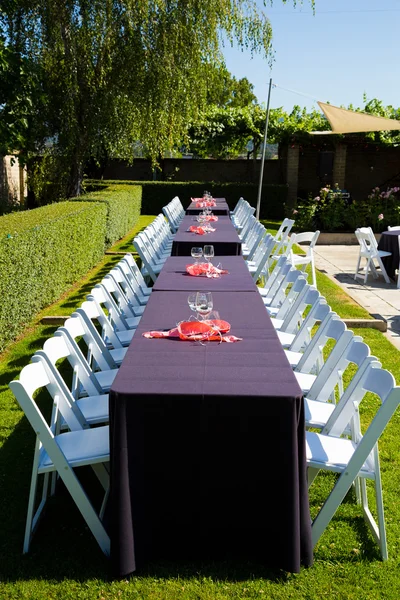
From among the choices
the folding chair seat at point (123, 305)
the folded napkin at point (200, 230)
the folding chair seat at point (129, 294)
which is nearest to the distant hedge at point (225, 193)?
the folded napkin at point (200, 230)

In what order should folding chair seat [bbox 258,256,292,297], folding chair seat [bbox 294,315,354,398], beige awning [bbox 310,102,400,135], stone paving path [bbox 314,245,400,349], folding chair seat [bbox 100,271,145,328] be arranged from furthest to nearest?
beige awning [bbox 310,102,400,135] → stone paving path [bbox 314,245,400,349] → folding chair seat [bbox 258,256,292,297] → folding chair seat [bbox 100,271,145,328] → folding chair seat [bbox 294,315,354,398]

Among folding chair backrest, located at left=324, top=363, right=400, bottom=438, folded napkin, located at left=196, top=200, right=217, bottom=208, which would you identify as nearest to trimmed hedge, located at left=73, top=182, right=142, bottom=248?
folded napkin, located at left=196, top=200, right=217, bottom=208

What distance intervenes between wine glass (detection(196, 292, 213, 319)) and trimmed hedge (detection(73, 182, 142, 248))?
8.29m

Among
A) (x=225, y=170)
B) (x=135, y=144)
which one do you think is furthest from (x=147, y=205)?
(x=135, y=144)

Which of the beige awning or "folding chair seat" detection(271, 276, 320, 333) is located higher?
the beige awning

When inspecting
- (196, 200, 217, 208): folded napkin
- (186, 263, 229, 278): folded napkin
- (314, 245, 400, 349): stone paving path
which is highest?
(186, 263, 229, 278): folded napkin

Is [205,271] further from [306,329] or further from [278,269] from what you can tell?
[306,329]

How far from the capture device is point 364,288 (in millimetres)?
9930

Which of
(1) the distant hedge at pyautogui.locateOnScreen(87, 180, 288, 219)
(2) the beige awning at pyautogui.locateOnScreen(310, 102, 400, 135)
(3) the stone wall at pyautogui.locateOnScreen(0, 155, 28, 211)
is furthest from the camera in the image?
(1) the distant hedge at pyautogui.locateOnScreen(87, 180, 288, 219)

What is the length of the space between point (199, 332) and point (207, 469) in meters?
1.01

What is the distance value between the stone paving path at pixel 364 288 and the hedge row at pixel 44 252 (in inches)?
155

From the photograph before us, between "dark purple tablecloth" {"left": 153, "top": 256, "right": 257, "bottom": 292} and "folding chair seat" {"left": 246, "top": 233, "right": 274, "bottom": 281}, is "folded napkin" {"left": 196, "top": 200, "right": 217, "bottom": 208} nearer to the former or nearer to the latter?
"folding chair seat" {"left": 246, "top": 233, "right": 274, "bottom": 281}

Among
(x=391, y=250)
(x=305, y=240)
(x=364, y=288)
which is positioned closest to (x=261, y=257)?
(x=305, y=240)

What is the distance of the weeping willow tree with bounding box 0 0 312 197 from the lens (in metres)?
12.3
